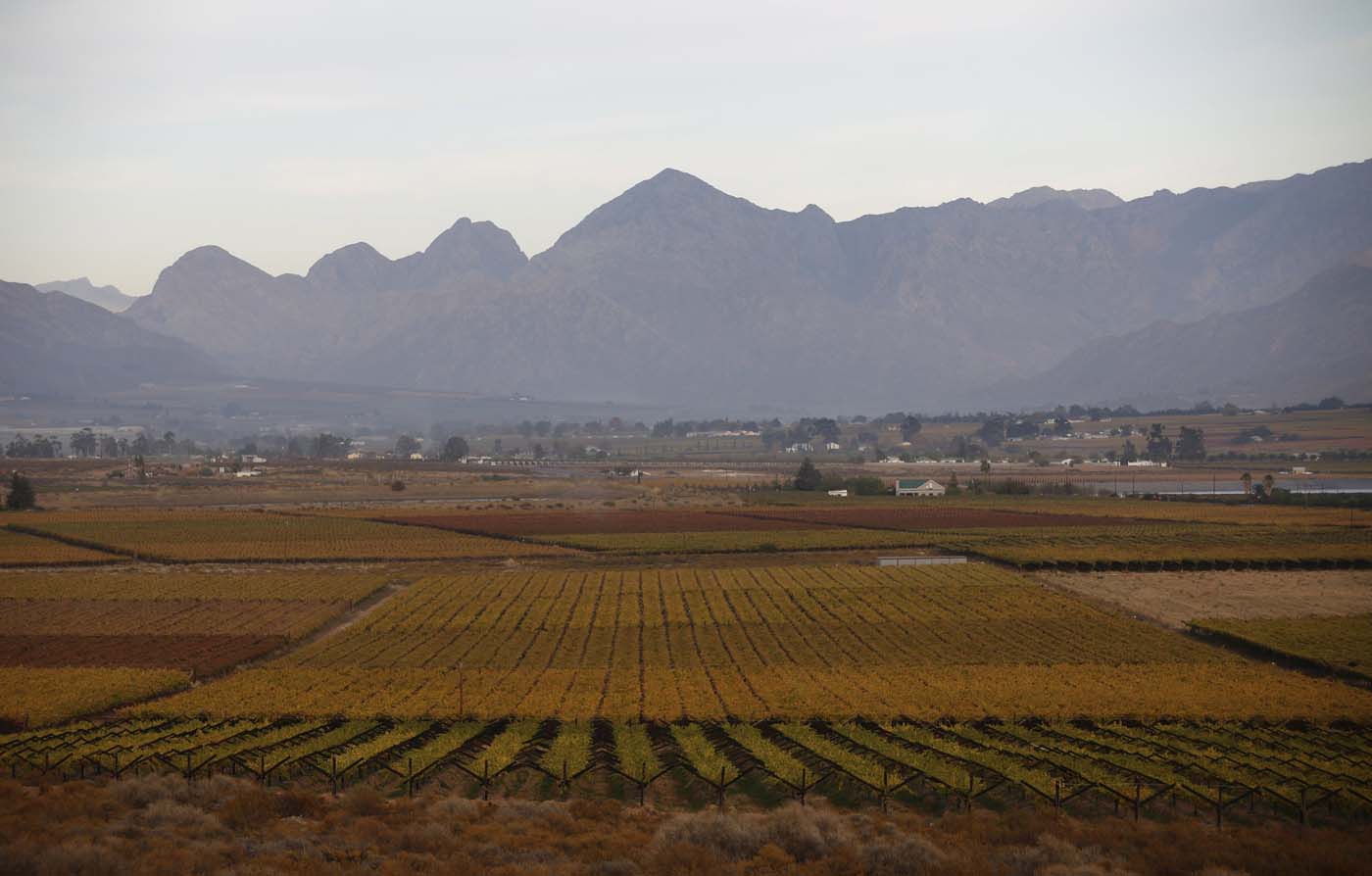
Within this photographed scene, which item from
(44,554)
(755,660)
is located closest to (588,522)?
(44,554)

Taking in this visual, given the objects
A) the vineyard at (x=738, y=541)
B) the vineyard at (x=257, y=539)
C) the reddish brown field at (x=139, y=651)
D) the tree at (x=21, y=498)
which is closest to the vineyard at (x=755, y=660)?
the reddish brown field at (x=139, y=651)

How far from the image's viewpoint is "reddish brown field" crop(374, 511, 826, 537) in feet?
245

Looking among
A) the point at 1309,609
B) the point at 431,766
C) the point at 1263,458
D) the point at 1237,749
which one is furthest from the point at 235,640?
the point at 1263,458

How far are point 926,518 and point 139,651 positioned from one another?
52.8m

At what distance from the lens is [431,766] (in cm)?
2391

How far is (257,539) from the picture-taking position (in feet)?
233

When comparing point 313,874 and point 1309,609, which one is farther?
point 1309,609

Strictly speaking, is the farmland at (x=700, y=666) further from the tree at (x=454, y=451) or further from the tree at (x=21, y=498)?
the tree at (x=454, y=451)

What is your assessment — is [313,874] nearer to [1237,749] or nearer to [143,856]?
[143,856]

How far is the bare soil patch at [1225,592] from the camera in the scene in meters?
45.6

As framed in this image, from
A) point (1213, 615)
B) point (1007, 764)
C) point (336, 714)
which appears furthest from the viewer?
point (1213, 615)

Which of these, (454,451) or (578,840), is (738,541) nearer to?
(578,840)

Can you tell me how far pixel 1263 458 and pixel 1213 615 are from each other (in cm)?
11932

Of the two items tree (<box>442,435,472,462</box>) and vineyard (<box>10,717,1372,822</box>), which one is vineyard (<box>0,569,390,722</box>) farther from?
tree (<box>442,435,472,462</box>)
